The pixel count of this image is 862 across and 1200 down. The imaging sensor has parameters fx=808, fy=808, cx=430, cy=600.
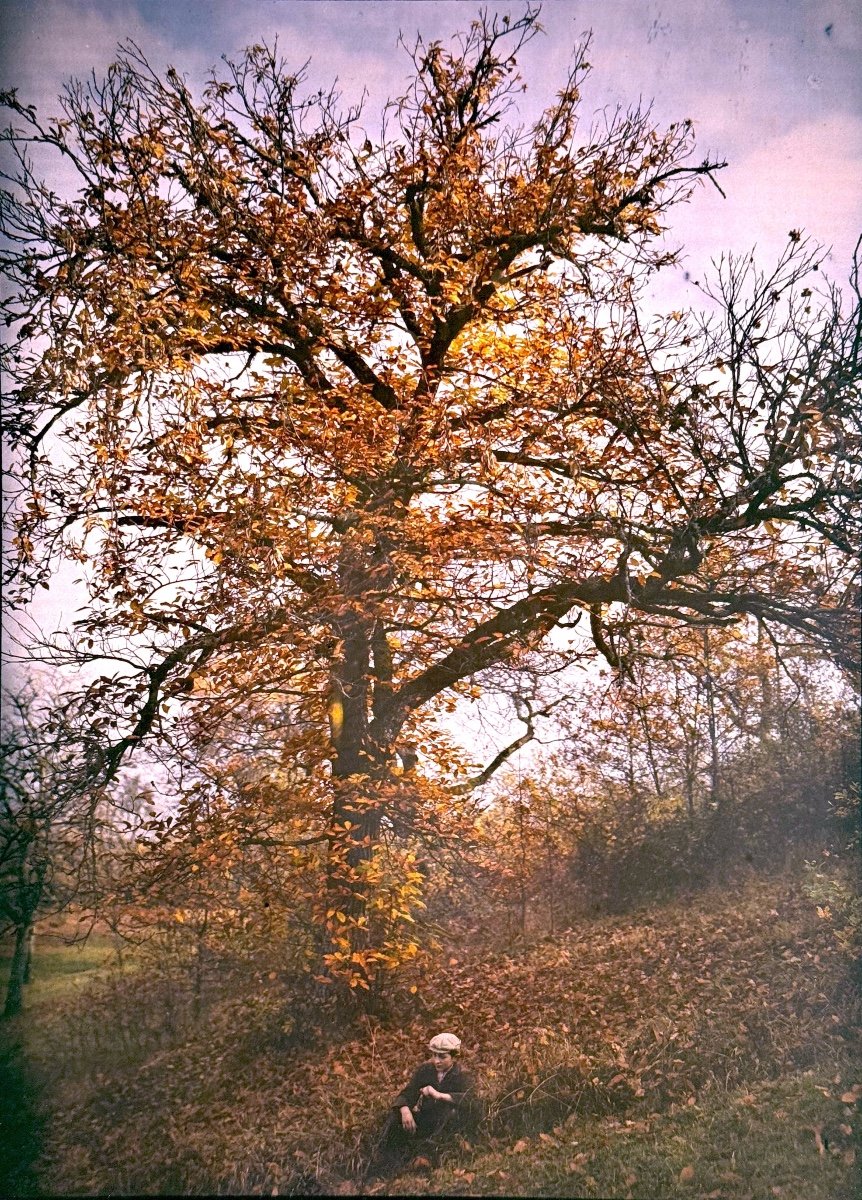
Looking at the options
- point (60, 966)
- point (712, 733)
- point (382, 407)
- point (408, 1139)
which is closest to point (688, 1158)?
point (408, 1139)

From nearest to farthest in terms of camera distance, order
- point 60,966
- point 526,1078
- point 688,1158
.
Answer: point 688,1158, point 526,1078, point 60,966

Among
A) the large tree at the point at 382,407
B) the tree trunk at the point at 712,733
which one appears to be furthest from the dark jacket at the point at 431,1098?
the tree trunk at the point at 712,733

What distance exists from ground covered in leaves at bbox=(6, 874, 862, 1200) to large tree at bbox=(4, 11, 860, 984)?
0.83 m

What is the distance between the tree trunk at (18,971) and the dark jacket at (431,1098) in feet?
6.93

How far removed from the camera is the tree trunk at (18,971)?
4.39 meters

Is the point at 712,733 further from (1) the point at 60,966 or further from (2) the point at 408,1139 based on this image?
(1) the point at 60,966

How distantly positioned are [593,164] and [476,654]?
133 inches

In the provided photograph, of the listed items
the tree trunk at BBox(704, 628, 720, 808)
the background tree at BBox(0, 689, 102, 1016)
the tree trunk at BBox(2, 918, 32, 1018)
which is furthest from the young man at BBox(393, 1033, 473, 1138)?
→ the tree trunk at BBox(704, 628, 720, 808)

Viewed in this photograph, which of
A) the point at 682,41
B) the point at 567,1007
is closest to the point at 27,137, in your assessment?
the point at 682,41

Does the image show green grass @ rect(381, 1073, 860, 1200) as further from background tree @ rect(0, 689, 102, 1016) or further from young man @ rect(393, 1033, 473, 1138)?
background tree @ rect(0, 689, 102, 1016)

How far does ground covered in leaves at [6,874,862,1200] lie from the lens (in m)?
3.84

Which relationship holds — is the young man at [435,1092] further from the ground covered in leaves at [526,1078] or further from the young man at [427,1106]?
the ground covered in leaves at [526,1078]

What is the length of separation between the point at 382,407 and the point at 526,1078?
4.05m

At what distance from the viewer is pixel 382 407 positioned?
5422mm
